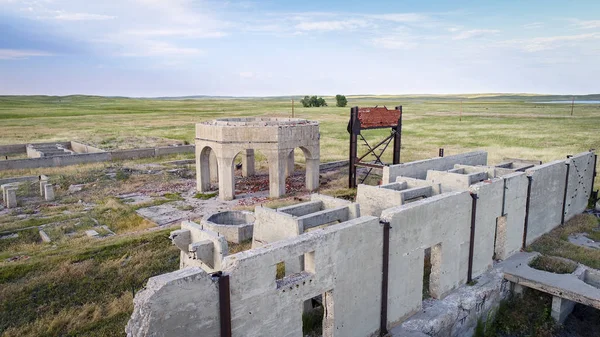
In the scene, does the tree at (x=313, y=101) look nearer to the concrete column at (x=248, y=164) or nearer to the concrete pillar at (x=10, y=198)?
the concrete column at (x=248, y=164)

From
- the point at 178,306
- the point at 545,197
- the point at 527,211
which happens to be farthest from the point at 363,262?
the point at 545,197

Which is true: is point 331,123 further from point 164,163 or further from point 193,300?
point 193,300

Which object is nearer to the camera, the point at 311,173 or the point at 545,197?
the point at 545,197

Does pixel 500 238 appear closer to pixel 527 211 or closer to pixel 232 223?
pixel 527 211

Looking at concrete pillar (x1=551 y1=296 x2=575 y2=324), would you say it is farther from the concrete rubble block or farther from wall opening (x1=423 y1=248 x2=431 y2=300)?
the concrete rubble block

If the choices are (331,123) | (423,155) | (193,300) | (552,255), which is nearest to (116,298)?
(193,300)

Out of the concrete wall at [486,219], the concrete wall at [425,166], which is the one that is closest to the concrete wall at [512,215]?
the concrete wall at [486,219]

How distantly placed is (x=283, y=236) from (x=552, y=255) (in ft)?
32.7

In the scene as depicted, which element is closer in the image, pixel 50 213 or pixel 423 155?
pixel 50 213

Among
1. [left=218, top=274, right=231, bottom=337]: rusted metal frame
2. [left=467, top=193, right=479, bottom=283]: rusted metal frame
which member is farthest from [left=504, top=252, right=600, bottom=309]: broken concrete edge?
[left=218, top=274, right=231, bottom=337]: rusted metal frame

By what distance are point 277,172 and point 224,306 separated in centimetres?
1536

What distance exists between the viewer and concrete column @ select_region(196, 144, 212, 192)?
940 inches

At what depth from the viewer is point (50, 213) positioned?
2008 cm

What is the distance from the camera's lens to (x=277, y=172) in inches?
887
